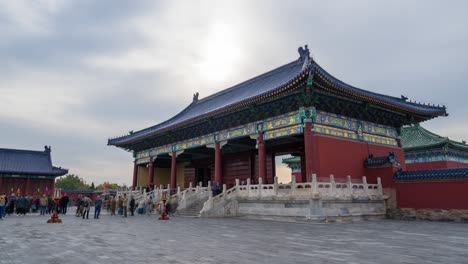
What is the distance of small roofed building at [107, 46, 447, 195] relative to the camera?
16391 millimetres

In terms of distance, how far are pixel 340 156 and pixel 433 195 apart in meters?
4.50

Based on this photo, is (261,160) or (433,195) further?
(261,160)

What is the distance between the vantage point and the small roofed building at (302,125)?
16.4m

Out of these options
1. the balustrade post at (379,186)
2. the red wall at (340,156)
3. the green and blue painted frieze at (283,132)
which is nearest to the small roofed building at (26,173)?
the green and blue painted frieze at (283,132)

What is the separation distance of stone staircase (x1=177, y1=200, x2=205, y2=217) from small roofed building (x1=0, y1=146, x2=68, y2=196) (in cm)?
1925

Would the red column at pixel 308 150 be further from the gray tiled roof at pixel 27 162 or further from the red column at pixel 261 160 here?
the gray tiled roof at pixel 27 162

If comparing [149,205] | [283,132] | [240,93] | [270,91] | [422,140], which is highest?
[240,93]

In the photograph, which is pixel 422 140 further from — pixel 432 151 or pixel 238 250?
pixel 238 250

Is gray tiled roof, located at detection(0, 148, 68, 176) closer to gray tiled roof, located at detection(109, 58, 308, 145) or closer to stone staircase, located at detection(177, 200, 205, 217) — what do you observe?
gray tiled roof, located at detection(109, 58, 308, 145)

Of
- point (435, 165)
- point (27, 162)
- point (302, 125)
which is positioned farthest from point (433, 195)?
point (27, 162)

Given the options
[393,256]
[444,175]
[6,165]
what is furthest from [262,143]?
[6,165]

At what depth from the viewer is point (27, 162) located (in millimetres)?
35969

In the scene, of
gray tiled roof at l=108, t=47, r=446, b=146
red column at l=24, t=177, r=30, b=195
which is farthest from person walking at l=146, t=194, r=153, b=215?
red column at l=24, t=177, r=30, b=195

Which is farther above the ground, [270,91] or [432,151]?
[270,91]
